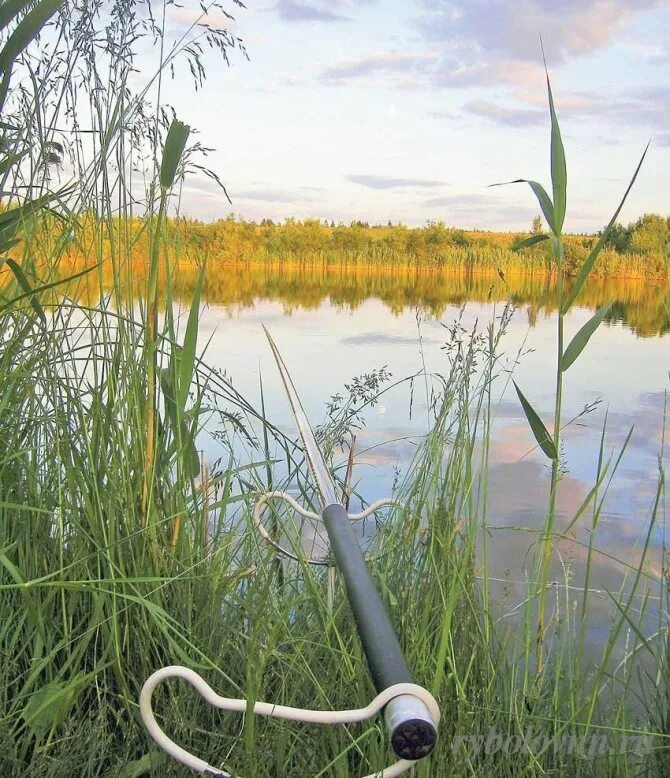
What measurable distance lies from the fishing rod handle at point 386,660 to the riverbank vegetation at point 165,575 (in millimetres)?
537

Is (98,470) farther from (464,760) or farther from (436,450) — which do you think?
(464,760)

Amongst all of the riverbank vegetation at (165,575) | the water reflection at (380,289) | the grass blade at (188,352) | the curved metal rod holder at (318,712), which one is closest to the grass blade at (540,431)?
the riverbank vegetation at (165,575)

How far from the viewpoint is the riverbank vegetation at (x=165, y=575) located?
139 centimetres

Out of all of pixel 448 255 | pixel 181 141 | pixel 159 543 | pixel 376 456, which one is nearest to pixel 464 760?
pixel 159 543

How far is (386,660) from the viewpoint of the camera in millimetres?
631

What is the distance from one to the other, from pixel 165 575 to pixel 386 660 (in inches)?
42.2

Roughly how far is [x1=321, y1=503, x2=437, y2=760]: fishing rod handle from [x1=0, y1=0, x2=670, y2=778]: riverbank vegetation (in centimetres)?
54

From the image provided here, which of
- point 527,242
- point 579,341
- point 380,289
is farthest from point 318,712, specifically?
point 380,289

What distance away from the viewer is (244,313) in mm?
14375

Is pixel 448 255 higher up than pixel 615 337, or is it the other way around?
pixel 448 255

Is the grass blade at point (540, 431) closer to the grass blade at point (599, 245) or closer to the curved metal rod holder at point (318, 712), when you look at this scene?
the grass blade at point (599, 245)

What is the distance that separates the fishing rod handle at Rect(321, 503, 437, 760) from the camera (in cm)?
57

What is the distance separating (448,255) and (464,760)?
75.5 feet

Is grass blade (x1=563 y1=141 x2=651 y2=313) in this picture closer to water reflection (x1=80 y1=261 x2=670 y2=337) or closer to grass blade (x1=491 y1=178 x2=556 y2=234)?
grass blade (x1=491 y1=178 x2=556 y2=234)
